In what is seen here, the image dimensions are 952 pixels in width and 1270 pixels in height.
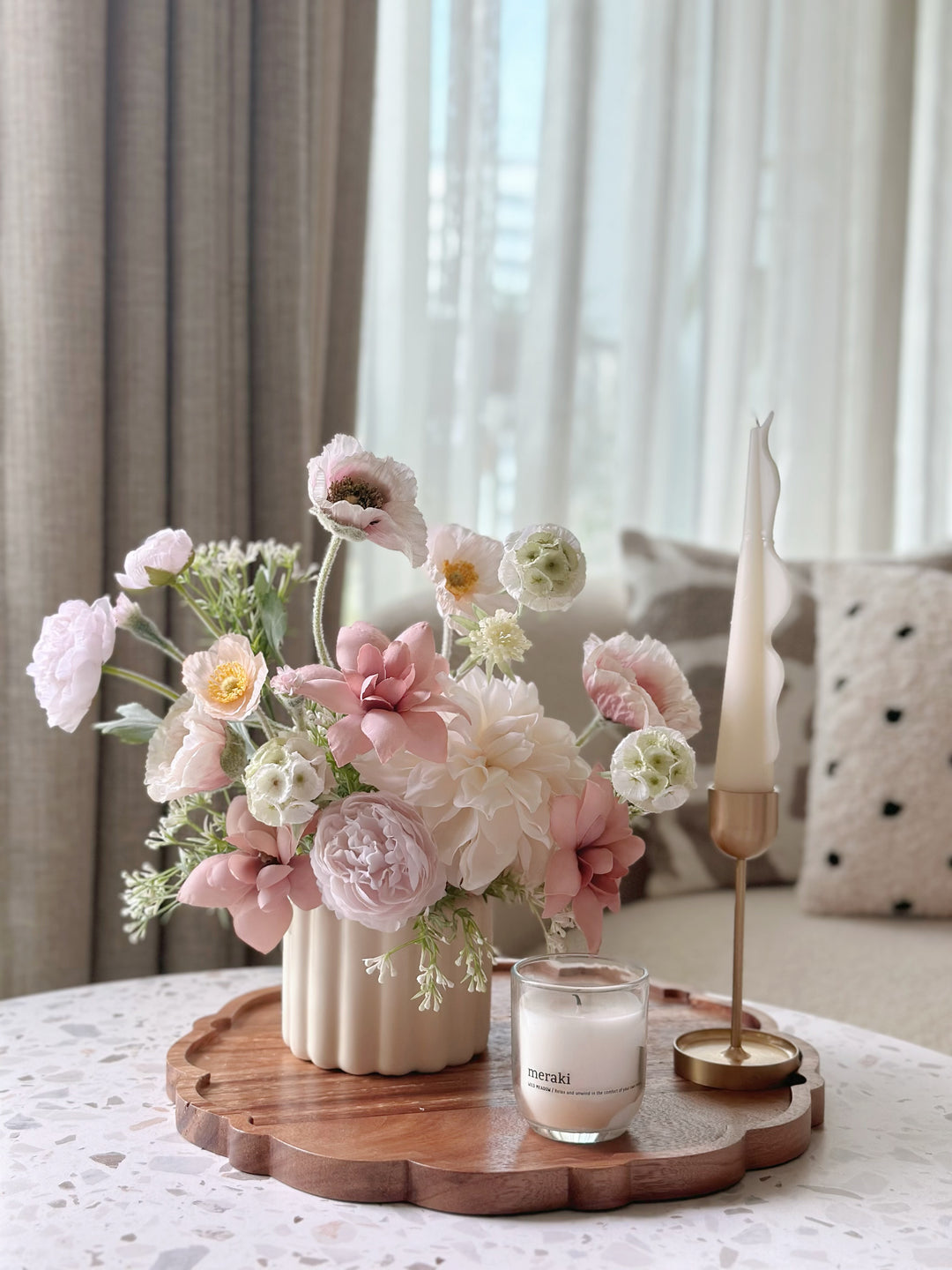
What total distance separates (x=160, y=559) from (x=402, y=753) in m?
0.19

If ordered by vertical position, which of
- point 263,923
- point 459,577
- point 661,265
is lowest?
point 263,923

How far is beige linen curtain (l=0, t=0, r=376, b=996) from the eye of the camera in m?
1.40

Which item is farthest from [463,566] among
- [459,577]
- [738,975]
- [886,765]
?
[886,765]

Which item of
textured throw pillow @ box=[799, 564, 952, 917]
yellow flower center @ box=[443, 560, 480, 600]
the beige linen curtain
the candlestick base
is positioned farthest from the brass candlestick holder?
the beige linen curtain

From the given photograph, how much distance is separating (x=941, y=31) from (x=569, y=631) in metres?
1.74

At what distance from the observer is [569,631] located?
159 centimetres

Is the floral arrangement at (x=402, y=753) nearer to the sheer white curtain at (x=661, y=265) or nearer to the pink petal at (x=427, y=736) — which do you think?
the pink petal at (x=427, y=736)

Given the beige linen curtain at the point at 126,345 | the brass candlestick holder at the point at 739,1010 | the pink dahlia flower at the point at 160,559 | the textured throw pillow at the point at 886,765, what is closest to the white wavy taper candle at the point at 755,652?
the brass candlestick holder at the point at 739,1010

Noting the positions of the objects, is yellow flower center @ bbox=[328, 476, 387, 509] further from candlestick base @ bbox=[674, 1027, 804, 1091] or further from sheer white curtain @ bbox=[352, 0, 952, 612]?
sheer white curtain @ bbox=[352, 0, 952, 612]

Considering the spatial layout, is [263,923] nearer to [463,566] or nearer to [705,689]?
[463,566]

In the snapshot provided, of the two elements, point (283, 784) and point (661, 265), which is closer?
point (283, 784)

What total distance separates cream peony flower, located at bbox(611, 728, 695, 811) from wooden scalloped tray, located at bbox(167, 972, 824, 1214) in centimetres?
19

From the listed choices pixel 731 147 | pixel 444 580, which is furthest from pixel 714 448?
pixel 444 580

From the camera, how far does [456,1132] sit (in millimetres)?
681
